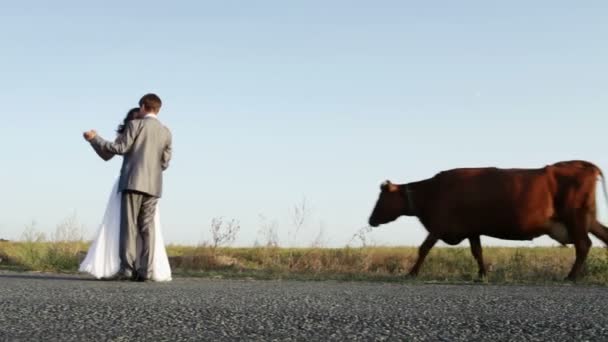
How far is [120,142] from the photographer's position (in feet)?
24.2

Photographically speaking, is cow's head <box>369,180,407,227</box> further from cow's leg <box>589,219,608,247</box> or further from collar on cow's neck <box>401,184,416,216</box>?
cow's leg <box>589,219,608,247</box>

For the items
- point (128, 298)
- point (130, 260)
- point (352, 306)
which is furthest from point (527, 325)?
point (130, 260)

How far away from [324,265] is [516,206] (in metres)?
3.24

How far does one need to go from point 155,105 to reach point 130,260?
164cm

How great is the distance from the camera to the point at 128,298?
16.8 ft

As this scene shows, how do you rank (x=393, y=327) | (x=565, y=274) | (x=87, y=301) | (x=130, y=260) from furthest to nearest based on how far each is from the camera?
(x=565, y=274) → (x=130, y=260) → (x=87, y=301) → (x=393, y=327)

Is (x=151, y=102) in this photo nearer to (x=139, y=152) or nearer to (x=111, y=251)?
(x=139, y=152)

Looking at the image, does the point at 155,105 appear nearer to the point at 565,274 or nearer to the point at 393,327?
the point at 393,327

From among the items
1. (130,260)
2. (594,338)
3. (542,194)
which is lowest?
(594,338)

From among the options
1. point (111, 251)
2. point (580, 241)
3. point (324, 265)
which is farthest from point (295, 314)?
point (324, 265)

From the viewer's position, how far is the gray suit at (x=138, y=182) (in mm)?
7281

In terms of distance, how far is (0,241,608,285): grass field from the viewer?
8852 mm

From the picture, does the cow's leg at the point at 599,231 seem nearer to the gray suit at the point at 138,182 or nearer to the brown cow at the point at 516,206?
the brown cow at the point at 516,206

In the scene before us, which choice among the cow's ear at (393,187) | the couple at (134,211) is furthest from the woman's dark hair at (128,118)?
the cow's ear at (393,187)
